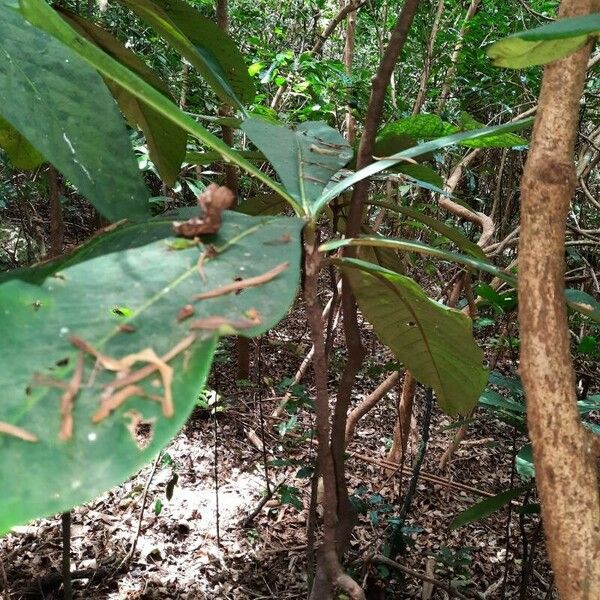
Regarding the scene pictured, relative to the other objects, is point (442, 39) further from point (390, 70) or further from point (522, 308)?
point (522, 308)

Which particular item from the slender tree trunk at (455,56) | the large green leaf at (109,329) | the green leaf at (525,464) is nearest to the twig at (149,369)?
the large green leaf at (109,329)

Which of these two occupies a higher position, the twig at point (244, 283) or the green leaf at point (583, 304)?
the twig at point (244, 283)

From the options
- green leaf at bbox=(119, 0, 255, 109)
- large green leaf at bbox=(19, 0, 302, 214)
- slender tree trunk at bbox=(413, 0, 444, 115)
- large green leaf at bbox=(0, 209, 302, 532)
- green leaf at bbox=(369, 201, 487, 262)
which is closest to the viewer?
large green leaf at bbox=(0, 209, 302, 532)

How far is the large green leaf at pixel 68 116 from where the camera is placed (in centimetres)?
53

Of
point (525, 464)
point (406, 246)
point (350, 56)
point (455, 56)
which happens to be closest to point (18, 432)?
point (406, 246)

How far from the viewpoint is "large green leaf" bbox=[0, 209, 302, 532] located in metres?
0.30

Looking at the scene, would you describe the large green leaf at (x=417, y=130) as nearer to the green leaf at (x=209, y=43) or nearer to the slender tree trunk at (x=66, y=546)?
the green leaf at (x=209, y=43)

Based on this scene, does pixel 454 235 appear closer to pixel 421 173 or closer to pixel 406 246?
pixel 421 173

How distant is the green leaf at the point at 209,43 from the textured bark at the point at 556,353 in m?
0.46

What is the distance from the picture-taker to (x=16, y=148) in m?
1.03

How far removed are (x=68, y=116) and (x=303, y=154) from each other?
28cm

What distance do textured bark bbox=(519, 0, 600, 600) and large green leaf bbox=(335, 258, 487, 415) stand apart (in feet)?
1.03

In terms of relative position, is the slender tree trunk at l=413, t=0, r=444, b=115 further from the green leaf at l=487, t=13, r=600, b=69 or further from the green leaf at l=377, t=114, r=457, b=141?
the green leaf at l=487, t=13, r=600, b=69

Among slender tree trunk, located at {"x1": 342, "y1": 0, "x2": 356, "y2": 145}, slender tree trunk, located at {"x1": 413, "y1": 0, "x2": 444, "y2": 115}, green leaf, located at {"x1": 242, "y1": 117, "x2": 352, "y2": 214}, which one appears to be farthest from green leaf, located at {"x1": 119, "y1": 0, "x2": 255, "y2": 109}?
slender tree trunk, located at {"x1": 413, "y1": 0, "x2": 444, "y2": 115}
